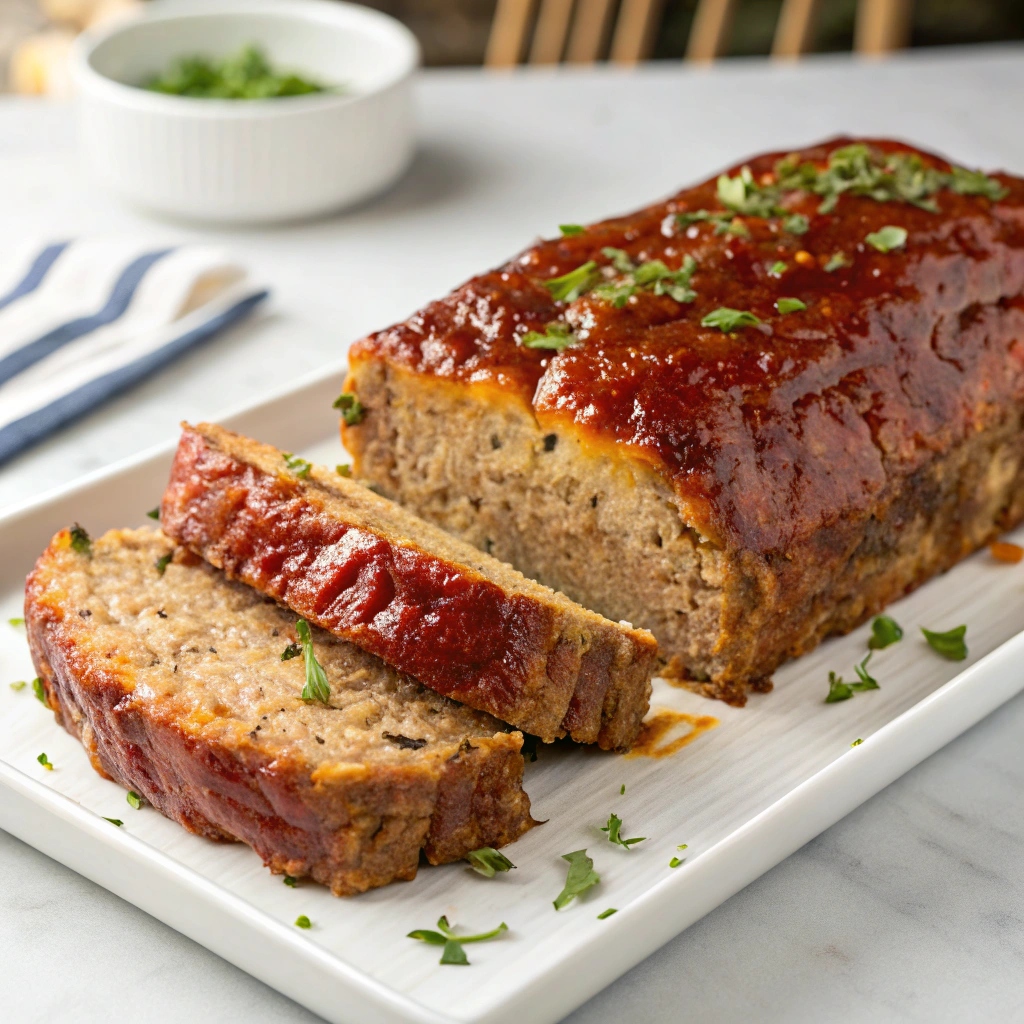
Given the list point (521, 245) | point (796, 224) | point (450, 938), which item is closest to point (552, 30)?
point (521, 245)

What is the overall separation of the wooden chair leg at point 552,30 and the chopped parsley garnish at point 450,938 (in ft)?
29.1

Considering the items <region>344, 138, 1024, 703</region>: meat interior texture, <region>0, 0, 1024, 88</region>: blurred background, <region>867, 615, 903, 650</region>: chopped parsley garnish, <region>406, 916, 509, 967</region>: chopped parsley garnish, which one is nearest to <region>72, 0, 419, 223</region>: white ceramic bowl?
<region>344, 138, 1024, 703</region>: meat interior texture

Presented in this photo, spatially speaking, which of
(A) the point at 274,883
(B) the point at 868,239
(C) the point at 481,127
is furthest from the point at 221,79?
(A) the point at 274,883

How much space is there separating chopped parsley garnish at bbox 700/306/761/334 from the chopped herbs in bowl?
4.13 metres

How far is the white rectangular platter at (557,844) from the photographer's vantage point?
3.42 meters

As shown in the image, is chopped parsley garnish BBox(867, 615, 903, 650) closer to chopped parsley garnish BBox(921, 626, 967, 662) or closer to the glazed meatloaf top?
chopped parsley garnish BBox(921, 626, 967, 662)

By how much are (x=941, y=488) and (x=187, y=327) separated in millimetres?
3759

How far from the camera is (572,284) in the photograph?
16.6ft

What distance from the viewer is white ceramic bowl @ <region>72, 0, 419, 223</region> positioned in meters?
7.69

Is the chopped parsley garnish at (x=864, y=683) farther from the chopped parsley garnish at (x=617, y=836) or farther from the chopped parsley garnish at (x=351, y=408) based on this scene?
the chopped parsley garnish at (x=351, y=408)

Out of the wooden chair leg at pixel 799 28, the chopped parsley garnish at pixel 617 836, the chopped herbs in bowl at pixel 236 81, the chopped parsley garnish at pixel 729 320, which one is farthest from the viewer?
the wooden chair leg at pixel 799 28

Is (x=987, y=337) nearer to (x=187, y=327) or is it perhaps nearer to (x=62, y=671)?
(x=62, y=671)

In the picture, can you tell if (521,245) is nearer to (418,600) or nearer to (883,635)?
(883,635)

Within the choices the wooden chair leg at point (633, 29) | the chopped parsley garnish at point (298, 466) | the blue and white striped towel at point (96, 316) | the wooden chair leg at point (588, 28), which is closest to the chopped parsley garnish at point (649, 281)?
the chopped parsley garnish at point (298, 466)
